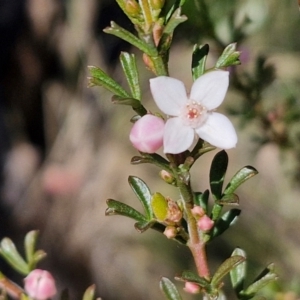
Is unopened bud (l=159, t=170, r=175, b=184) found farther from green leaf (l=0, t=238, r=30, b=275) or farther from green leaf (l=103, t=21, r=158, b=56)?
green leaf (l=0, t=238, r=30, b=275)

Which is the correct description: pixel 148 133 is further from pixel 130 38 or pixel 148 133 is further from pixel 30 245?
pixel 30 245

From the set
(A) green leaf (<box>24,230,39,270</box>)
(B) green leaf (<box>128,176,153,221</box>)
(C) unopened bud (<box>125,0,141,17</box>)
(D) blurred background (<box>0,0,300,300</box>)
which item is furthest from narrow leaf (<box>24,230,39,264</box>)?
(D) blurred background (<box>0,0,300,300</box>)

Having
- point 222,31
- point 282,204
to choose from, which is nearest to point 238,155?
point 282,204

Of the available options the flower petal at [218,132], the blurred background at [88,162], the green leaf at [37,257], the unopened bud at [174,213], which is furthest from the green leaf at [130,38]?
the blurred background at [88,162]

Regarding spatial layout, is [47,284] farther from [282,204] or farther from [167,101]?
[282,204]

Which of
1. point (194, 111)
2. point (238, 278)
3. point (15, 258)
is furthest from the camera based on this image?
point (15, 258)

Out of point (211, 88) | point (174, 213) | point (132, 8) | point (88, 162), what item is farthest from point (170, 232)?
point (88, 162)
